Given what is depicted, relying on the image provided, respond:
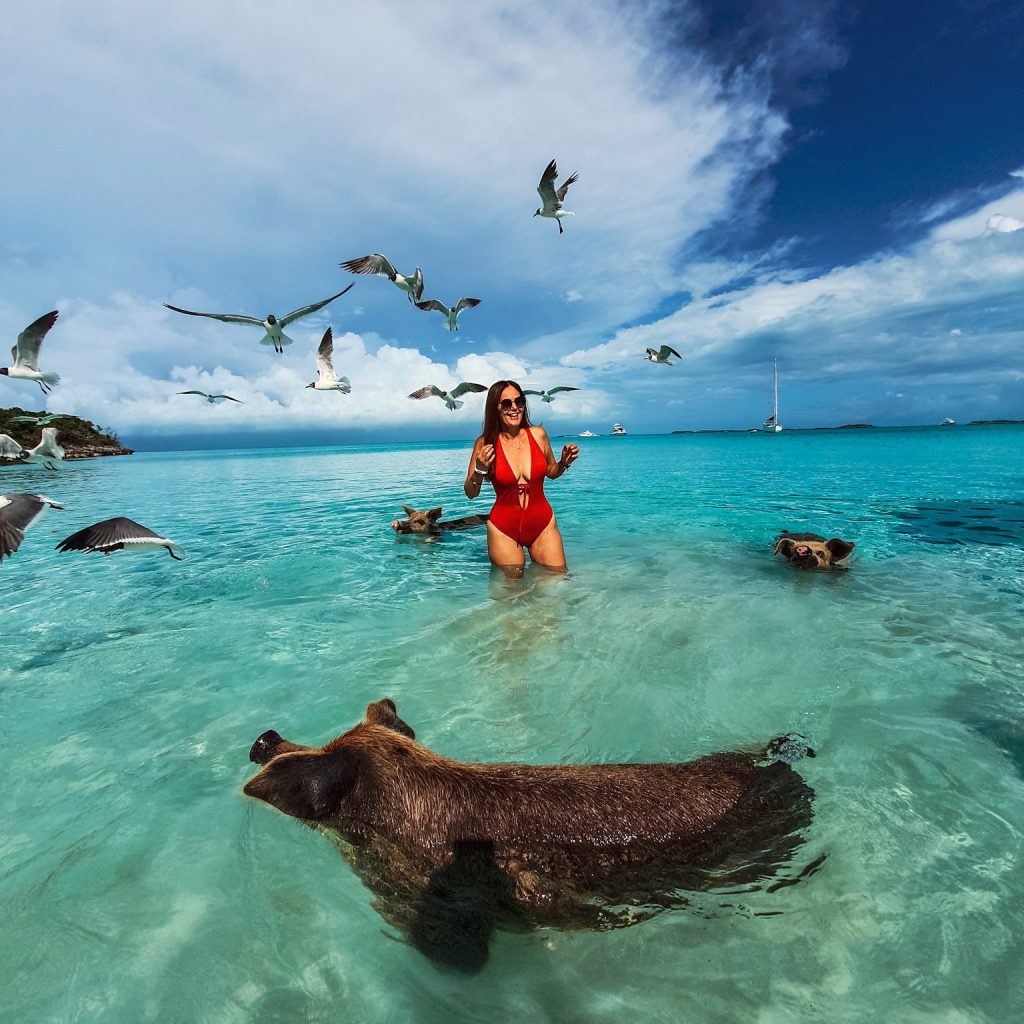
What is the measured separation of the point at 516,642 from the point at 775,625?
3.44 meters

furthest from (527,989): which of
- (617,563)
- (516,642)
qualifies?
(617,563)

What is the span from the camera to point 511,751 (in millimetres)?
4336

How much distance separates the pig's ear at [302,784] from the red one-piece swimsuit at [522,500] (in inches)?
220

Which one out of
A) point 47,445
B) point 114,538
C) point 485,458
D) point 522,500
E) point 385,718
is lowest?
point 385,718

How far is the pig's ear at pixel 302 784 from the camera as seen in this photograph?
252cm

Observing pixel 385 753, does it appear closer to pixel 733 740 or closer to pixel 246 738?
pixel 246 738

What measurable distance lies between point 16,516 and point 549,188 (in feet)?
52.7

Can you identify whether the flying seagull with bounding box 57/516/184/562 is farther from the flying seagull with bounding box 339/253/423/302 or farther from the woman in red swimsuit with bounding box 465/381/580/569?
the flying seagull with bounding box 339/253/423/302

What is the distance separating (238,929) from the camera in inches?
109

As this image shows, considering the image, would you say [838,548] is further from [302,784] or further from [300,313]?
[300,313]

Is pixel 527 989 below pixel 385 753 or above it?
below

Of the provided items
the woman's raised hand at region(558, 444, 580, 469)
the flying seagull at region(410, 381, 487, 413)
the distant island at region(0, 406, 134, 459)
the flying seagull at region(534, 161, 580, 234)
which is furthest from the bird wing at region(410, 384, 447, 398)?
the distant island at region(0, 406, 134, 459)

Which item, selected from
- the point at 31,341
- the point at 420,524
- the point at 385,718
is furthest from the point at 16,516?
the point at 31,341

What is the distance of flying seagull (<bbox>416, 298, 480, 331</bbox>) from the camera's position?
17778 millimetres
